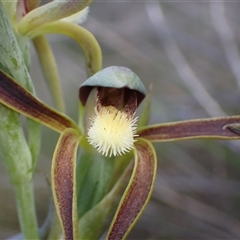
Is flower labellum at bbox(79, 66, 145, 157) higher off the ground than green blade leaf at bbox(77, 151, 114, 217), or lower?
higher

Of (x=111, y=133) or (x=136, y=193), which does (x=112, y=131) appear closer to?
(x=111, y=133)

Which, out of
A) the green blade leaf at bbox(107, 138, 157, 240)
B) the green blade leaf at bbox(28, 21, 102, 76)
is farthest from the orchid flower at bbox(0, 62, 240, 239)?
the green blade leaf at bbox(28, 21, 102, 76)

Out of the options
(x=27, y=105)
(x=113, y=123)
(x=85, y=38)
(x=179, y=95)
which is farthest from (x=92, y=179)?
(x=179, y=95)

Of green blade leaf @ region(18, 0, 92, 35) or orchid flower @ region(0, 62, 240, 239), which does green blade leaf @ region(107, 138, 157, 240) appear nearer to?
orchid flower @ region(0, 62, 240, 239)

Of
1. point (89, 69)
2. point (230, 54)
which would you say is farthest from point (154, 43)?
point (89, 69)

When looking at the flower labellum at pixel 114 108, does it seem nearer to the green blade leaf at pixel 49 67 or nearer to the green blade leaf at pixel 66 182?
the green blade leaf at pixel 66 182

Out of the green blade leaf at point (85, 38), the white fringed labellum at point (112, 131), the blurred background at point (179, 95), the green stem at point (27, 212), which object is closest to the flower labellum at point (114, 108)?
the white fringed labellum at point (112, 131)

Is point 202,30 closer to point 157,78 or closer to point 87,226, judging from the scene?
point 157,78

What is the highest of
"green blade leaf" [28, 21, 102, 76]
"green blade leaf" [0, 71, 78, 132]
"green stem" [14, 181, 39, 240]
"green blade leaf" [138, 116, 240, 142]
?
"green blade leaf" [28, 21, 102, 76]
